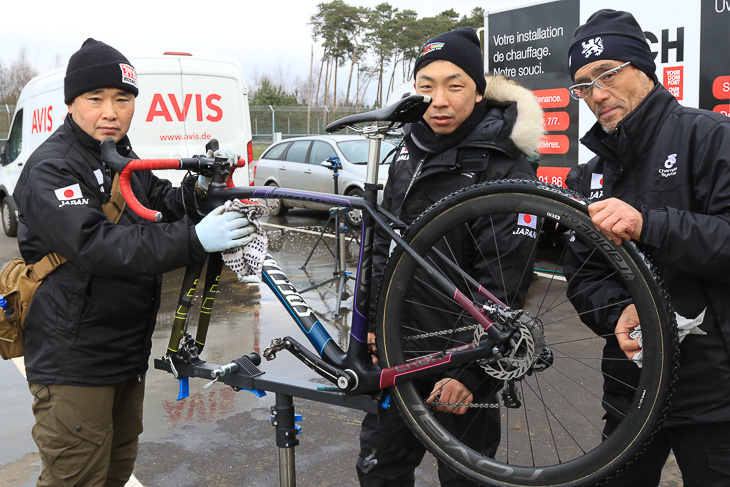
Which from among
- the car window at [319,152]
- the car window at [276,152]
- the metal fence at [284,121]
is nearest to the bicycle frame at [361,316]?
the car window at [319,152]

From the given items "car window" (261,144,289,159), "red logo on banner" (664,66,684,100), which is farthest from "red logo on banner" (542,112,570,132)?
"car window" (261,144,289,159)

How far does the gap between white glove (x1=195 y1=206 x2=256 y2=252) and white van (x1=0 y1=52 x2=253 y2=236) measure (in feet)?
20.7

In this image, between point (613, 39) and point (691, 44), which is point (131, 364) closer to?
point (613, 39)

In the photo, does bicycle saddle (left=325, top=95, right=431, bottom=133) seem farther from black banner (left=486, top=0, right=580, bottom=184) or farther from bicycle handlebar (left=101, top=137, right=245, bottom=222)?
black banner (left=486, top=0, right=580, bottom=184)

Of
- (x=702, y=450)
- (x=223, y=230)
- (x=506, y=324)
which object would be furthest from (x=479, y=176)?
(x=702, y=450)

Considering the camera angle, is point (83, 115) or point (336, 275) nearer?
point (83, 115)

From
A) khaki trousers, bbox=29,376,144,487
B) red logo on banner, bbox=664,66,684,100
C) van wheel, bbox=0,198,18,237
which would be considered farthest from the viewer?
van wheel, bbox=0,198,18,237

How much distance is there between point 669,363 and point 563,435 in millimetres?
2369

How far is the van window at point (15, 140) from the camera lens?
10555 mm

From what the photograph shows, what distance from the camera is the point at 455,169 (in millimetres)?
2316

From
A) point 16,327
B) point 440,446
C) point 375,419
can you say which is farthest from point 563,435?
point 16,327

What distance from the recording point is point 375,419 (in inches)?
97.8

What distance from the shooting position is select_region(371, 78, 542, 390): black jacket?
7.24ft

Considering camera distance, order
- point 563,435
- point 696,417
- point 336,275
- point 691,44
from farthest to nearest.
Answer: point 336,275 → point 691,44 → point 563,435 → point 696,417
